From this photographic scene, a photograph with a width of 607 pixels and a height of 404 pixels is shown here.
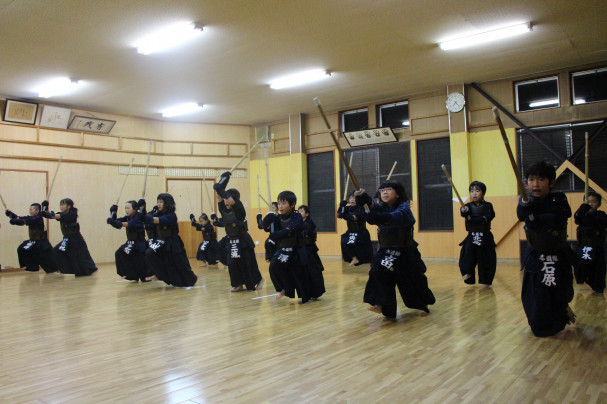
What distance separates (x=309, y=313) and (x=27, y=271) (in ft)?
24.7

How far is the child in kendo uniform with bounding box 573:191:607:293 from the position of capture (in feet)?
17.1

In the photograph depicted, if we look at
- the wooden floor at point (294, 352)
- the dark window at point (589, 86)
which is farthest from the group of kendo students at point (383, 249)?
the dark window at point (589, 86)

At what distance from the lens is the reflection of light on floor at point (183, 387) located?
2.33 metres

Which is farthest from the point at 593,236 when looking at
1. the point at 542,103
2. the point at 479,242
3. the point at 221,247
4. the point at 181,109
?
the point at 181,109

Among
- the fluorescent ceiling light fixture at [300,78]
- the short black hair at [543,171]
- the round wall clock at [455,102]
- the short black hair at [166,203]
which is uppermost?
the fluorescent ceiling light fixture at [300,78]

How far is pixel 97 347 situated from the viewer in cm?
340

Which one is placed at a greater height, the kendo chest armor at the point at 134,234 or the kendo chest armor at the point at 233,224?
the kendo chest armor at the point at 233,224

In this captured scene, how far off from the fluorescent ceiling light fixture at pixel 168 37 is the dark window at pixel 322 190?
5.45 m

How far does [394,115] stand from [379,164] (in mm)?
1198

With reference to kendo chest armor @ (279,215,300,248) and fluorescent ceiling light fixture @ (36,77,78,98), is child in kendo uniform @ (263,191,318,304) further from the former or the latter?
fluorescent ceiling light fixture @ (36,77,78,98)

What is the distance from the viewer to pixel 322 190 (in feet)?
38.5

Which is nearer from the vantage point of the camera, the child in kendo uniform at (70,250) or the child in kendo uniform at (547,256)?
the child in kendo uniform at (547,256)

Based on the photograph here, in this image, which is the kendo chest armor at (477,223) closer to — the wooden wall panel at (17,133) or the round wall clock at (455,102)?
the round wall clock at (455,102)

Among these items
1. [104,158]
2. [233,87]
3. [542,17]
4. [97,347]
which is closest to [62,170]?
[104,158]
